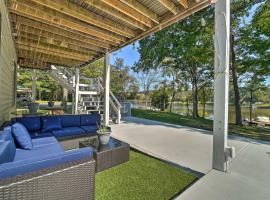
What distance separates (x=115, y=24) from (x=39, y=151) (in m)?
3.36

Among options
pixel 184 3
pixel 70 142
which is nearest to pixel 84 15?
pixel 184 3

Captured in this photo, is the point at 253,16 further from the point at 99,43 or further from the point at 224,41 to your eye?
the point at 99,43

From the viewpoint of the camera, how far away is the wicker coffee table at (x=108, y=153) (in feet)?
9.52

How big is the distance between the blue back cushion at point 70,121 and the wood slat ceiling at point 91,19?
236 cm

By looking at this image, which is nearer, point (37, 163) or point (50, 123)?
point (37, 163)

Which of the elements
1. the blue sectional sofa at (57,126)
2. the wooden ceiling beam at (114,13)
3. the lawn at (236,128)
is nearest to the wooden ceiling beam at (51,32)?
the wooden ceiling beam at (114,13)

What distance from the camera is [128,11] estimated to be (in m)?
3.58

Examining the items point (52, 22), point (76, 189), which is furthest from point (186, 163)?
point (52, 22)

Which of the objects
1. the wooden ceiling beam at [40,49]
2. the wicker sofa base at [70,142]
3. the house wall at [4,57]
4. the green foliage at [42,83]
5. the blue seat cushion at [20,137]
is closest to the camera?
the blue seat cushion at [20,137]

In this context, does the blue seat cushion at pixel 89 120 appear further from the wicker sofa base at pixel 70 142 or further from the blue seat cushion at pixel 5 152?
the blue seat cushion at pixel 5 152

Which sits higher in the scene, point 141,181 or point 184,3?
point 184,3

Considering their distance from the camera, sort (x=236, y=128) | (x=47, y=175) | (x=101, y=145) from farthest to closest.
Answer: (x=236, y=128)
(x=101, y=145)
(x=47, y=175)

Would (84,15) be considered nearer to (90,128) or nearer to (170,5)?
(170,5)

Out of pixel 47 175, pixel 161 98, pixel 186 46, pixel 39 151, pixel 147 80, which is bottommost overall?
pixel 39 151
